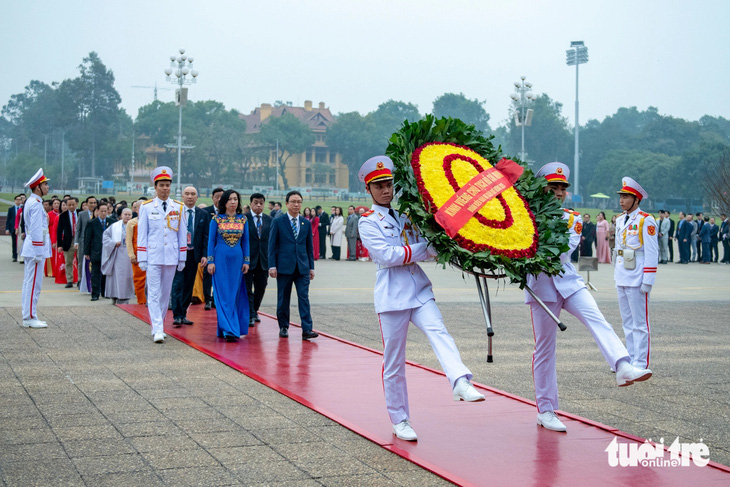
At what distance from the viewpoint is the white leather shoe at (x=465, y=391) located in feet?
16.6

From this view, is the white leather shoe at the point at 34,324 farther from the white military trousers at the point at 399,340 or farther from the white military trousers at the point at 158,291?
the white military trousers at the point at 399,340

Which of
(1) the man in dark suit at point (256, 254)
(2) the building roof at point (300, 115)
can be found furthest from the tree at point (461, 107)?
(1) the man in dark suit at point (256, 254)

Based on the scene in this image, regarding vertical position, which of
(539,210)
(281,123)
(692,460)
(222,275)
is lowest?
(692,460)

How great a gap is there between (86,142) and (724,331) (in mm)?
99608

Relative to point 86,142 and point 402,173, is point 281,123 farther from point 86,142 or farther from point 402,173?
point 402,173

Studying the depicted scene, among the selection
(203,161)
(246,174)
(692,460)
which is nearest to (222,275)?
(692,460)

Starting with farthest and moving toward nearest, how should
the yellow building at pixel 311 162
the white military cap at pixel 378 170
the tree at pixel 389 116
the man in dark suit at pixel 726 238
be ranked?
1. the tree at pixel 389 116
2. the yellow building at pixel 311 162
3. the man in dark suit at pixel 726 238
4. the white military cap at pixel 378 170

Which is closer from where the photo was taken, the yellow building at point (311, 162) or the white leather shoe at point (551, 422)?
the white leather shoe at point (551, 422)

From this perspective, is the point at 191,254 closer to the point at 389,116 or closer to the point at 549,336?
the point at 549,336

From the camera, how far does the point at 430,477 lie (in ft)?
16.1

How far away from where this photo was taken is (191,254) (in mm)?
12328

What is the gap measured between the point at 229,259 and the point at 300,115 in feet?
379

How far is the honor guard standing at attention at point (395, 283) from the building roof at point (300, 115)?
111537mm

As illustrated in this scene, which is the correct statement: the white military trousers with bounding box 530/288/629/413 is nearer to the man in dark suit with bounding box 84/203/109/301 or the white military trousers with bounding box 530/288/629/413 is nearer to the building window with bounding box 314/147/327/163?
the man in dark suit with bounding box 84/203/109/301
